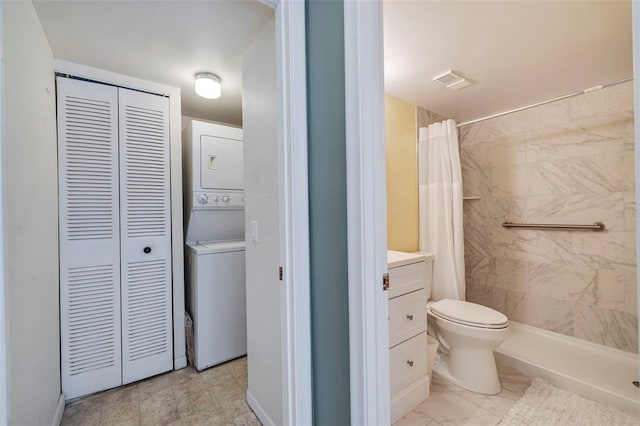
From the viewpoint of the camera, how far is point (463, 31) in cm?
145

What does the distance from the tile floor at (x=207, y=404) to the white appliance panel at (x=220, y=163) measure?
1.42 m

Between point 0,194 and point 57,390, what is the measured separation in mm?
1514

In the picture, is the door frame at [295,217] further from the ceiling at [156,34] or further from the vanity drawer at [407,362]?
the vanity drawer at [407,362]

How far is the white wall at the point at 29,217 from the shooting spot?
933 millimetres

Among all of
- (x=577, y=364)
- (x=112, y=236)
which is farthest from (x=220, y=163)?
(x=577, y=364)

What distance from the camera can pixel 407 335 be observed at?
1567mm

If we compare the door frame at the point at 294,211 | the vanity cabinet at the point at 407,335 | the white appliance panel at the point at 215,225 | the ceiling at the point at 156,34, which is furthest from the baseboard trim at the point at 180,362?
the ceiling at the point at 156,34

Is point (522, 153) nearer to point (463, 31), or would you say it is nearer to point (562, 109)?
point (562, 109)

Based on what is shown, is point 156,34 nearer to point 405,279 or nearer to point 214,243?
point 214,243

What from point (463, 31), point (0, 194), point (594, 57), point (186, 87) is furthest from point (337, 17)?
point (594, 57)

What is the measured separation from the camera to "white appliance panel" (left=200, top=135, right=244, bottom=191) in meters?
2.16

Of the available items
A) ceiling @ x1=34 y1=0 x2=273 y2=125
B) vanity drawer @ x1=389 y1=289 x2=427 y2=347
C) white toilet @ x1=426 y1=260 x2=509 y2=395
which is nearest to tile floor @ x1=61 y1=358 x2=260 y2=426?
vanity drawer @ x1=389 y1=289 x2=427 y2=347

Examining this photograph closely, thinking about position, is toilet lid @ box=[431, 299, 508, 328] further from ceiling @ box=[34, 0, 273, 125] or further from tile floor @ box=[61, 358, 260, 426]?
ceiling @ box=[34, 0, 273, 125]

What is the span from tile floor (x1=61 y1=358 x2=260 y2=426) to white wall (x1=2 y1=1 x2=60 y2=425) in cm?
23
